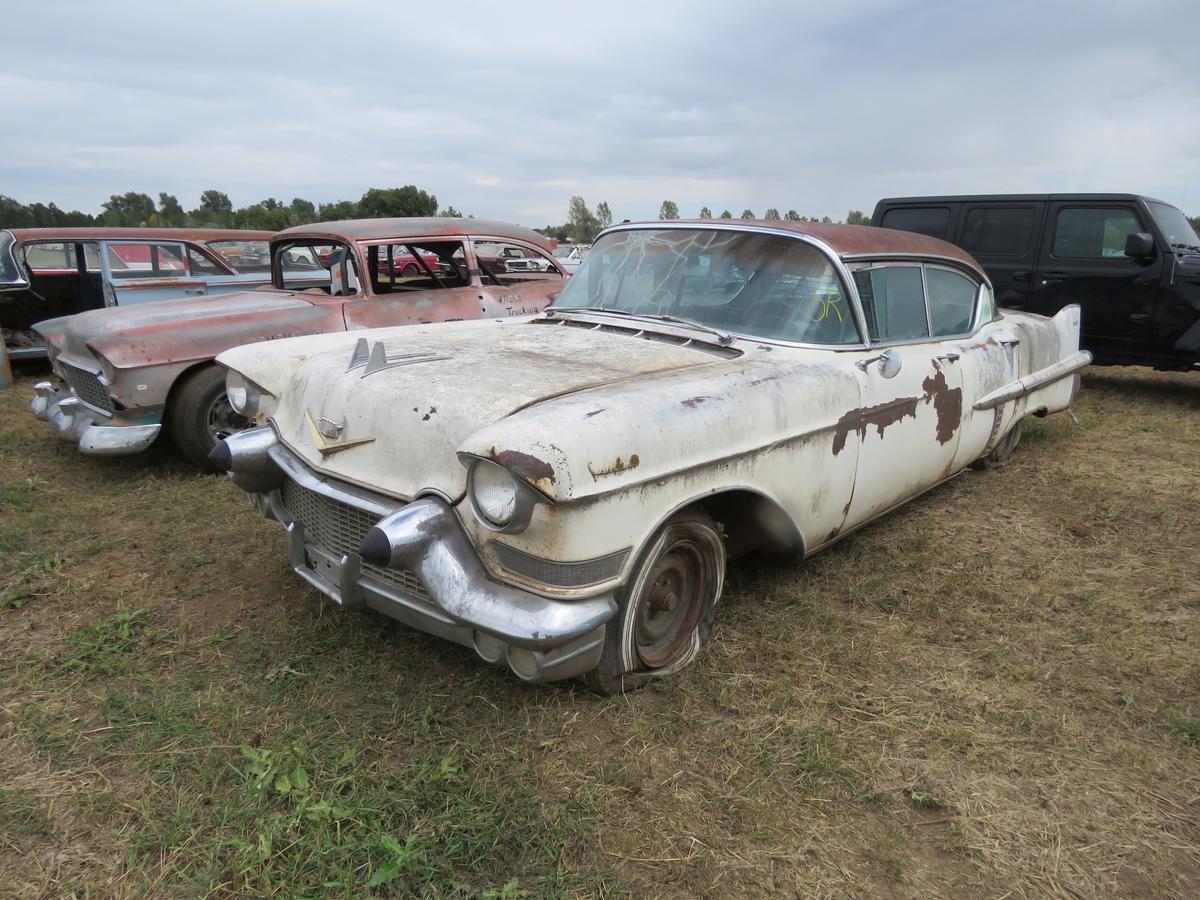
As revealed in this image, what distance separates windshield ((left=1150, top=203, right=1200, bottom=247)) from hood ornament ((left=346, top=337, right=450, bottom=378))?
6725mm

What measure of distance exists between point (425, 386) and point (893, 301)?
224 cm

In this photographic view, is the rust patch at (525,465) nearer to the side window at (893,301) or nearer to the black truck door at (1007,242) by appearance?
the side window at (893,301)

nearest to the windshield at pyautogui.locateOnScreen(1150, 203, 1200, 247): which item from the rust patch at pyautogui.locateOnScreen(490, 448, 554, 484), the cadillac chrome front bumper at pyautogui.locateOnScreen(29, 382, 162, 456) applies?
the rust patch at pyautogui.locateOnScreen(490, 448, 554, 484)

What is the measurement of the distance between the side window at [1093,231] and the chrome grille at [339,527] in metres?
6.93

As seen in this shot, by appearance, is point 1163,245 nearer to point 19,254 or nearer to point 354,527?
point 354,527

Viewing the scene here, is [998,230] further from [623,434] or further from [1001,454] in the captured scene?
[623,434]

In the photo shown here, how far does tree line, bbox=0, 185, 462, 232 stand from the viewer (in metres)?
38.9

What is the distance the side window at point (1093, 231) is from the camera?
6.74 m

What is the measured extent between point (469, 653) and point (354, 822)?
840 millimetres

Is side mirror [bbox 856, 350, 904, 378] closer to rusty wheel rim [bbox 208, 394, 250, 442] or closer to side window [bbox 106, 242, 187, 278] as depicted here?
rusty wheel rim [bbox 208, 394, 250, 442]

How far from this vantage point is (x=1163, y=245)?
6.52 m

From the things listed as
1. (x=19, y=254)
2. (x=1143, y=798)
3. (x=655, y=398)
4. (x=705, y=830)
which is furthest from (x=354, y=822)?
(x=19, y=254)

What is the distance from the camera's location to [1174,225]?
690 centimetres

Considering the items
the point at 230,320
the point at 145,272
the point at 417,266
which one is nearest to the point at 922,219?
the point at 417,266
